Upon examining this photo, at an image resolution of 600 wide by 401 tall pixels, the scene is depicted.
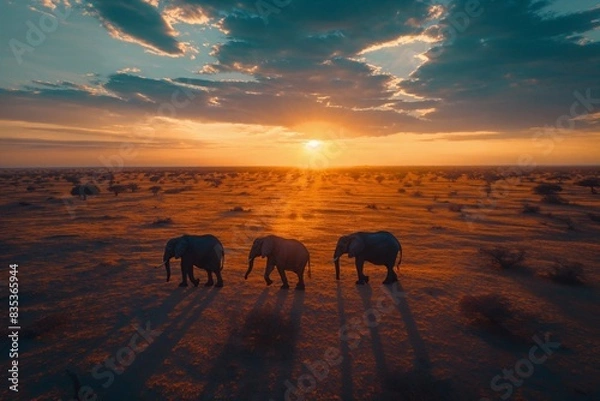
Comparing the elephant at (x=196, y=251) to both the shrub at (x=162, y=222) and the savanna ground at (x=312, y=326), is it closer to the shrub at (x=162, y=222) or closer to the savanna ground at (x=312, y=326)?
the savanna ground at (x=312, y=326)

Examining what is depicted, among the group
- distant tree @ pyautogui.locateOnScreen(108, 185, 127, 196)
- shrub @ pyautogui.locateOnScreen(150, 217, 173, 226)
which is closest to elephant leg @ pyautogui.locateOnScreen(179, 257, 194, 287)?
shrub @ pyautogui.locateOnScreen(150, 217, 173, 226)

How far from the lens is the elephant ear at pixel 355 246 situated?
10438mm

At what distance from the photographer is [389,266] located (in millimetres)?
10781

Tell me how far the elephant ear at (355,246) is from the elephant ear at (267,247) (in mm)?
2429

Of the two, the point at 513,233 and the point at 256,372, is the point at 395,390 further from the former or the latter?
the point at 513,233

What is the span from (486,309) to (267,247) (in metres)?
5.95

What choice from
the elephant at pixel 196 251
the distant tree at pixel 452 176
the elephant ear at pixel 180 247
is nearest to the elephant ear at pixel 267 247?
the elephant at pixel 196 251

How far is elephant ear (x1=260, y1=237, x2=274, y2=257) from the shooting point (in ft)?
33.0

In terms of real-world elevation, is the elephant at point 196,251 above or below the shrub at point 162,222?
above

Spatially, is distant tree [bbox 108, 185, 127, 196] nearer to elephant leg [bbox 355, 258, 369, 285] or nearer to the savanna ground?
the savanna ground

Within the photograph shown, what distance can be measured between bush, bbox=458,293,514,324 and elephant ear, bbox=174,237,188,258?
792 centimetres

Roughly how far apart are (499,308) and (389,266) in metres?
3.26

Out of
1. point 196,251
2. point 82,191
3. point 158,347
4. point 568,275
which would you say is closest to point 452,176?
point 82,191

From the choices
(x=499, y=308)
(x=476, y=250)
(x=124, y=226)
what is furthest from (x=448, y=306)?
(x=124, y=226)
